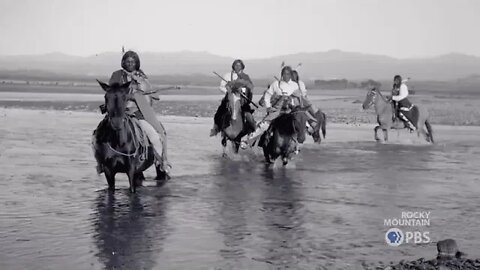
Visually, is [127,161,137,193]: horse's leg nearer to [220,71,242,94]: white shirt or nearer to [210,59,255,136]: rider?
[210,59,255,136]: rider

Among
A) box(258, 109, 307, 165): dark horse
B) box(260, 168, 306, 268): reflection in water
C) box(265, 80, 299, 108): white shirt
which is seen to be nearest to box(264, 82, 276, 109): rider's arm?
box(265, 80, 299, 108): white shirt

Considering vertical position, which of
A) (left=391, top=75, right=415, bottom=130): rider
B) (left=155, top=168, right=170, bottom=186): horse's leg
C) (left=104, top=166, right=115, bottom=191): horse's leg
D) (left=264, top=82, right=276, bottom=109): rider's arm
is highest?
(left=264, top=82, right=276, bottom=109): rider's arm

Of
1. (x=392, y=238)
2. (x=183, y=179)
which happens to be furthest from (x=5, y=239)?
(x=183, y=179)

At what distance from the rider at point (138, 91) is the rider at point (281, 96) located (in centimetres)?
390

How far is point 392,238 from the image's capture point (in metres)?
9.29

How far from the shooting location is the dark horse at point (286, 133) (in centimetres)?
1584

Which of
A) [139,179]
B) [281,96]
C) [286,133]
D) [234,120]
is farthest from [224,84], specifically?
[139,179]

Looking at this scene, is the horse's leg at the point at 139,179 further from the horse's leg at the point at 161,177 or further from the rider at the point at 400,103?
the rider at the point at 400,103

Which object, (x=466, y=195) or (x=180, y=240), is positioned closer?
(x=180, y=240)

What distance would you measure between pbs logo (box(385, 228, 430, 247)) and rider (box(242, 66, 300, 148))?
23.0 feet

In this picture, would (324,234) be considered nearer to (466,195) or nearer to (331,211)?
(331,211)

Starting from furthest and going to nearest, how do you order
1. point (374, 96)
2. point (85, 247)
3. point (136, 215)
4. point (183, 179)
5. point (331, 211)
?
point (374, 96) < point (183, 179) < point (331, 211) < point (136, 215) < point (85, 247)

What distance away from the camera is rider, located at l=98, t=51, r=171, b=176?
42.1ft

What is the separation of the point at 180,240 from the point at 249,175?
19.8 ft
